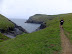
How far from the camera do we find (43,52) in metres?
21.2

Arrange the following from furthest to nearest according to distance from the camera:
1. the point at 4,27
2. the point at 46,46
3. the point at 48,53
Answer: the point at 4,27 → the point at 46,46 → the point at 48,53

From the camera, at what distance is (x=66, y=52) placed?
21312mm

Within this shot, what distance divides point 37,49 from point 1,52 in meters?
6.94

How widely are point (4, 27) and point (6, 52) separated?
4905cm

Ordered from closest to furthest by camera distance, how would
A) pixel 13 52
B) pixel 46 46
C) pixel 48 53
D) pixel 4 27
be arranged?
pixel 48 53, pixel 13 52, pixel 46 46, pixel 4 27

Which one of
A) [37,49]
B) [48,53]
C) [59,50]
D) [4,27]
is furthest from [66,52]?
[4,27]

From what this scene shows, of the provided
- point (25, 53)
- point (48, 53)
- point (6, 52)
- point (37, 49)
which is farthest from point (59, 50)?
point (6, 52)

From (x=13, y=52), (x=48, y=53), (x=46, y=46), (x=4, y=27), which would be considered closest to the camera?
(x=48, y=53)

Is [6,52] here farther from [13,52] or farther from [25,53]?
[25,53]

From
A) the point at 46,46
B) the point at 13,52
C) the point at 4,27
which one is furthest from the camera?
the point at 4,27

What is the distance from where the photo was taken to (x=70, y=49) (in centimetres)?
2270

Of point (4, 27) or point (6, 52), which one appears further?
point (4, 27)

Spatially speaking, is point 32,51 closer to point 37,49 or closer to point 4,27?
point 37,49

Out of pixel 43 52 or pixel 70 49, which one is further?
pixel 70 49
